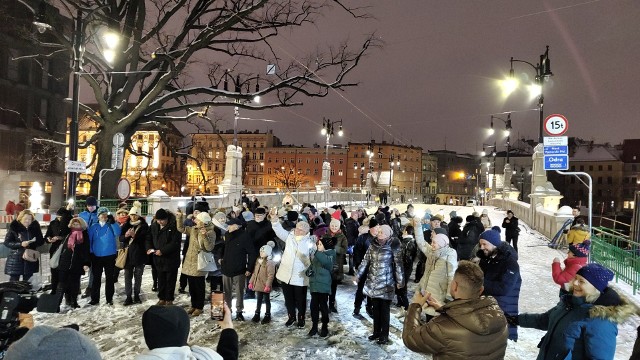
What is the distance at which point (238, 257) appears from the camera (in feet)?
25.6

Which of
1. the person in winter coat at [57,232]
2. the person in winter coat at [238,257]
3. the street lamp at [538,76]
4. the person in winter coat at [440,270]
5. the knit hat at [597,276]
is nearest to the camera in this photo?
the knit hat at [597,276]

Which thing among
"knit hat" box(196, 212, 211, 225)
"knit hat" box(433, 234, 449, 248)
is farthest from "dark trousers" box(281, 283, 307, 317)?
"knit hat" box(433, 234, 449, 248)

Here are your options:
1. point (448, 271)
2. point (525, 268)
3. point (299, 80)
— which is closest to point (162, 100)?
point (299, 80)

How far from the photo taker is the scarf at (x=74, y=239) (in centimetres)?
806

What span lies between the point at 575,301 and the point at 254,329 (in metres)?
5.22

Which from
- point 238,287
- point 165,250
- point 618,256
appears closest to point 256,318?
point 238,287

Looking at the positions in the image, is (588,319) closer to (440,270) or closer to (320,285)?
(440,270)

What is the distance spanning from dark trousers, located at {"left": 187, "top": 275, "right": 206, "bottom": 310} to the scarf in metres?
2.05

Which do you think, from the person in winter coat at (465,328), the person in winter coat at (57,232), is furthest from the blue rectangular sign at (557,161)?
the person in winter coat at (57,232)

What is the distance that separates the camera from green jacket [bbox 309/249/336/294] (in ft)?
23.6

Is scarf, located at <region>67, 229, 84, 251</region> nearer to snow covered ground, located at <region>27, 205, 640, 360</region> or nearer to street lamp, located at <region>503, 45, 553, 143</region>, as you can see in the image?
snow covered ground, located at <region>27, 205, 640, 360</region>

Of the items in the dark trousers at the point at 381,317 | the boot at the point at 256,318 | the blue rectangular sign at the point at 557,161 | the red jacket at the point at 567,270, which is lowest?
the boot at the point at 256,318

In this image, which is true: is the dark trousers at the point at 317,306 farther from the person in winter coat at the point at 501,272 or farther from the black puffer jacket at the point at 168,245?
the person in winter coat at the point at 501,272

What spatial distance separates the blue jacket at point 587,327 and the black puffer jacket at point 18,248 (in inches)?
340
